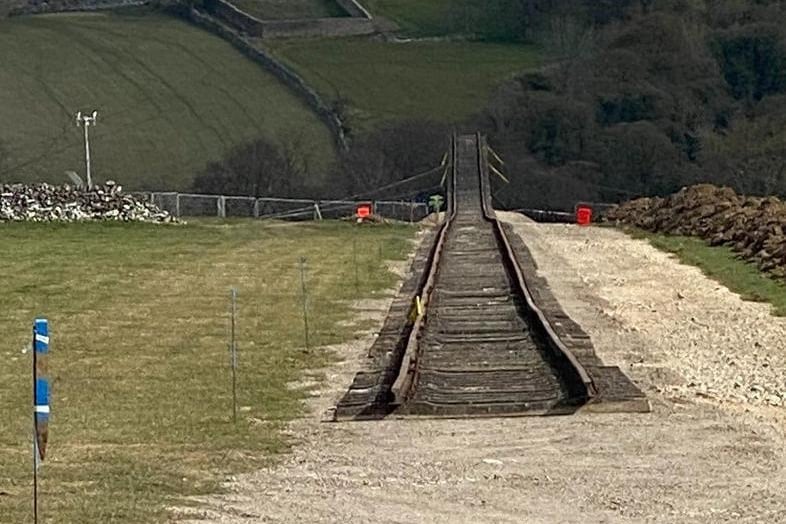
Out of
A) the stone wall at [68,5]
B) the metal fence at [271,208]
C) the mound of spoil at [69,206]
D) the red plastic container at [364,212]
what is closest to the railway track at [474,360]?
the mound of spoil at [69,206]

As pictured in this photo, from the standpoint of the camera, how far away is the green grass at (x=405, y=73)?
9488 centimetres

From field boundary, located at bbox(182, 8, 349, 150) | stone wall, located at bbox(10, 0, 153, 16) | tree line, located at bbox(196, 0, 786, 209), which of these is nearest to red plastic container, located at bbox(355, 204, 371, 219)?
tree line, located at bbox(196, 0, 786, 209)

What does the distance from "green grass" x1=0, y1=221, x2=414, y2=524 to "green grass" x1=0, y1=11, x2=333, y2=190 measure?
4095 centimetres

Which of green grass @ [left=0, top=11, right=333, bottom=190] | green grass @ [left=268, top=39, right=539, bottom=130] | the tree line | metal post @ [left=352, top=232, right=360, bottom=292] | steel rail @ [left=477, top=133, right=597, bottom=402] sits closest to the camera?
steel rail @ [left=477, top=133, right=597, bottom=402]

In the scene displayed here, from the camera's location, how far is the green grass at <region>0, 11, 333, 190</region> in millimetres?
82938

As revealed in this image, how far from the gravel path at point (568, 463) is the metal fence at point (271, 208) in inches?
1558

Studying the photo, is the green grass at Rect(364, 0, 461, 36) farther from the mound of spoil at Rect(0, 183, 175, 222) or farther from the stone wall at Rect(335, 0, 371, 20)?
the mound of spoil at Rect(0, 183, 175, 222)

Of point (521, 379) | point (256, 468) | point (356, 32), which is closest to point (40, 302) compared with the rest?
point (521, 379)

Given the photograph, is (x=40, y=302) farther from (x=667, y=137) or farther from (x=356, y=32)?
(x=356, y=32)

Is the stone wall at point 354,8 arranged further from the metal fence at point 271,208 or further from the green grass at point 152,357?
the green grass at point 152,357

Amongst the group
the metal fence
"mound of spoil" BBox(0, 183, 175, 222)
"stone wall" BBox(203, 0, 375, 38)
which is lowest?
the metal fence

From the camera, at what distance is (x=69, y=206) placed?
49.5m

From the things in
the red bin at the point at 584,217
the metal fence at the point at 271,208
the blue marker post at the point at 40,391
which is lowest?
the metal fence at the point at 271,208

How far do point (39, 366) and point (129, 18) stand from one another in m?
107
